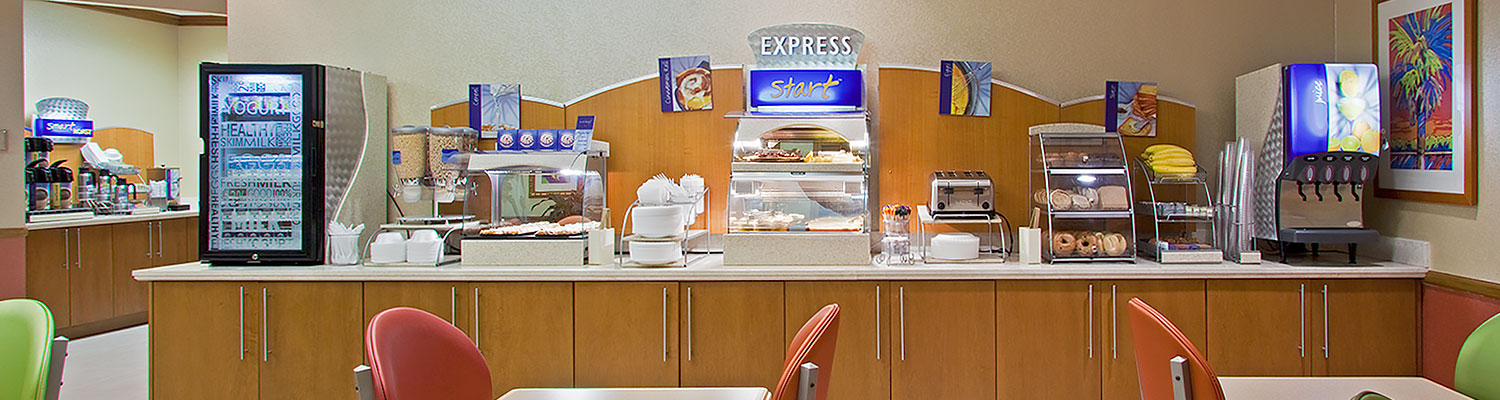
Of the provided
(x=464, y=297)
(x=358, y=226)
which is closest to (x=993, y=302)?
(x=464, y=297)

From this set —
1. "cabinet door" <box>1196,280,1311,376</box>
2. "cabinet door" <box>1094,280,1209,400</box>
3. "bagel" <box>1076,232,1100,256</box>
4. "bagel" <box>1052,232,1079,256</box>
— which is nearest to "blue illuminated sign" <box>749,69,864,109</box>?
"bagel" <box>1052,232,1079,256</box>

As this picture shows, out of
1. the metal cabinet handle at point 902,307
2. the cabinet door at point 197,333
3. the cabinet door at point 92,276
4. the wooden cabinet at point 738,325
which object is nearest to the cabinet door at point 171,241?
the cabinet door at point 92,276

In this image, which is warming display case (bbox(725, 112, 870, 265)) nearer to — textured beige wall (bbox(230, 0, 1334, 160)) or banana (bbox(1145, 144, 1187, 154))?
textured beige wall (bbox(230, 0, 1334, 160))

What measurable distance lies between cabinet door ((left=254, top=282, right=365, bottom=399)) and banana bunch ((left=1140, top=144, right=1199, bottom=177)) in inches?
170

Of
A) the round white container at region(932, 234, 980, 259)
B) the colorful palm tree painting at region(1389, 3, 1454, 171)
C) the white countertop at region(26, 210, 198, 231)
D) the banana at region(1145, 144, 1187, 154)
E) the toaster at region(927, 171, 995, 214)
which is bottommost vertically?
the round white container at region(932, 234, 980, 259)

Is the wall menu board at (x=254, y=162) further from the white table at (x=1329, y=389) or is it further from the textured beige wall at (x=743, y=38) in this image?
the white table at (x=1329, y=389)

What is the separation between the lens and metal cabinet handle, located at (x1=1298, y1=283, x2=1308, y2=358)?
404cm

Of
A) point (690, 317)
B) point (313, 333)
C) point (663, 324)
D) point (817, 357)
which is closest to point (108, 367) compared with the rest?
point (313, 333)

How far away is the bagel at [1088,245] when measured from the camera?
423 centimetres

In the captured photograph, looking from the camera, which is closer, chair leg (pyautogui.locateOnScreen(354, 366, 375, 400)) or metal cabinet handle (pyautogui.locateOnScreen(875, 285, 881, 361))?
chair leg (pyautogui.locateOnScreen(354, 366, 375, 400))

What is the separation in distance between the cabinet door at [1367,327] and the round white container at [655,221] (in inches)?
130

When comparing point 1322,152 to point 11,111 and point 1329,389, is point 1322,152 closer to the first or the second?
point 1329,389

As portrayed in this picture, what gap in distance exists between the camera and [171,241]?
766cm

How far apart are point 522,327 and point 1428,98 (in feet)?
15.4
